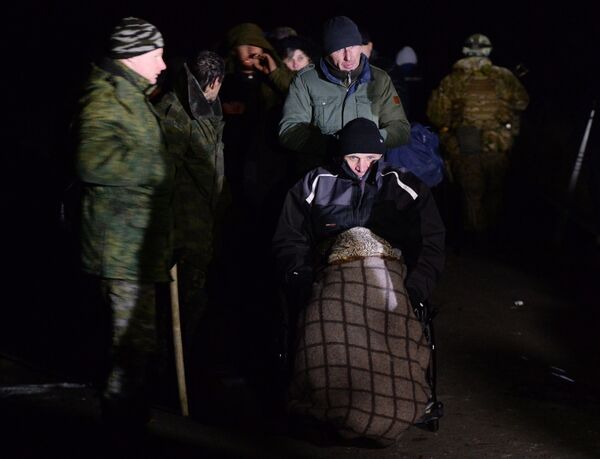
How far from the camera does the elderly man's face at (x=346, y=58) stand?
652cm

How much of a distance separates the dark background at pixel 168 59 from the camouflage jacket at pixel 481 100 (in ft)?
2.71

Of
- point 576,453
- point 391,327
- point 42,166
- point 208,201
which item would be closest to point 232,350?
point 208,201

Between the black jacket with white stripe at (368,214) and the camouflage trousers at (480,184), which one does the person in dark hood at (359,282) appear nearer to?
Result: the black jacket with white stripe at (368,214)

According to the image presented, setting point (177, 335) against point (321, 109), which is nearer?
point (177, 335)

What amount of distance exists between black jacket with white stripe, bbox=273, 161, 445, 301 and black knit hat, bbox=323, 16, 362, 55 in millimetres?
925

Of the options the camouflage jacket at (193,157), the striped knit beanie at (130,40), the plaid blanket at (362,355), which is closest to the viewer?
the striped knit beanie at (130,40)

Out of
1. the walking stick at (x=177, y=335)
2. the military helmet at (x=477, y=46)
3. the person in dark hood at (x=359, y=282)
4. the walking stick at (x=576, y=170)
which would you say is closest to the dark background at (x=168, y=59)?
the walking stick at (x=576, y=170)

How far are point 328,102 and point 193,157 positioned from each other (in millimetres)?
920

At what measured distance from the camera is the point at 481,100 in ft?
33.8

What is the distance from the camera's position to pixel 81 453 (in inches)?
204

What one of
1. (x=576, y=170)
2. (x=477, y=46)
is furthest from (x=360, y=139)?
(x=576, y=170)

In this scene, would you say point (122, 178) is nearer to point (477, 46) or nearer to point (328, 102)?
point (328, 102)

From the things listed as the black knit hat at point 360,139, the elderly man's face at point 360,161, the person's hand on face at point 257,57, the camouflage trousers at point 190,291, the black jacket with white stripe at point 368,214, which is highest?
the person's hand on face at point 257,57

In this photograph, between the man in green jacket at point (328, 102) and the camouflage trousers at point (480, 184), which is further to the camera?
the camouflage trousers at point (480, 184)
